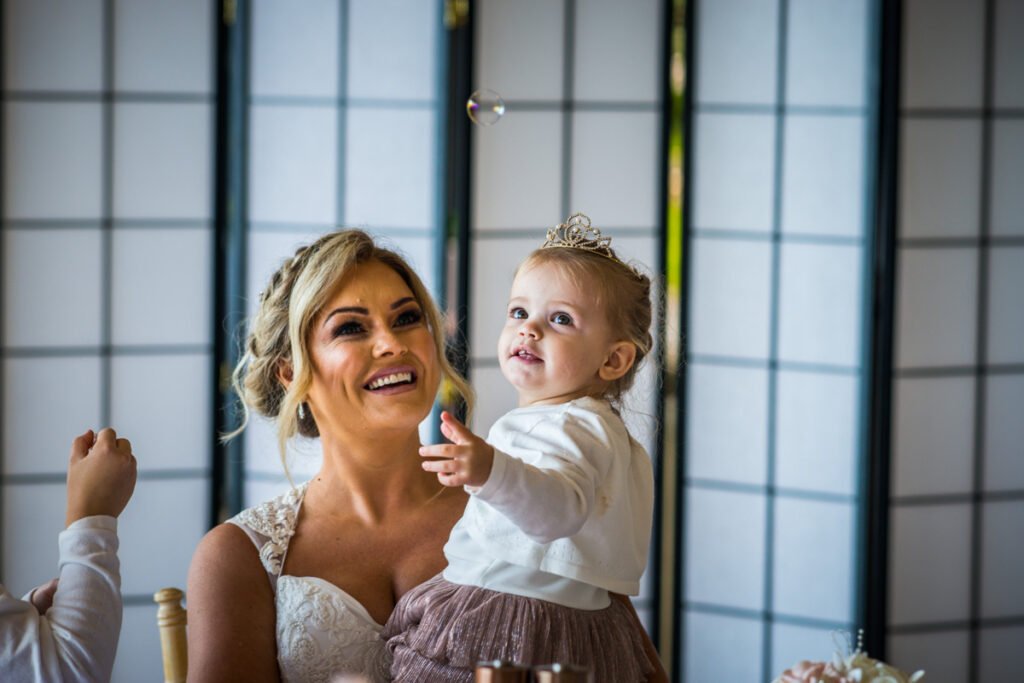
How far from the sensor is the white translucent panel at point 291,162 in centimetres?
420

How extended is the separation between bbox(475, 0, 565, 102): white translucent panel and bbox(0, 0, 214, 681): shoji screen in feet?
3.18

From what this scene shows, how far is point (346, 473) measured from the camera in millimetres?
2027

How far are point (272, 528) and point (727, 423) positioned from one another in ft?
8.62

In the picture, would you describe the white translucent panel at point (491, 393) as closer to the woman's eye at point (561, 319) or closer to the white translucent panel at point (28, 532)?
the white translucent panel at point (28, 532)

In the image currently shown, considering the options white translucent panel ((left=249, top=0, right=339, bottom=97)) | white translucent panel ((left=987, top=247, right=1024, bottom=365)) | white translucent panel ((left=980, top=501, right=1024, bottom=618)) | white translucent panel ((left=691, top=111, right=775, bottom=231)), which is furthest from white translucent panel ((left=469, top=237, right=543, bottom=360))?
white translucent panel ((left=980, top=501, right=1024, bottom=618))

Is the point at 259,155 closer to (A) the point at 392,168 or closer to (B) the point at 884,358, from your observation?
(A) the point at 392,168

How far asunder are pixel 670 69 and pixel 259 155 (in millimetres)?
1520

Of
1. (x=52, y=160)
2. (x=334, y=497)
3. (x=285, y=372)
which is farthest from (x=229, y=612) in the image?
(x=52, y=160)

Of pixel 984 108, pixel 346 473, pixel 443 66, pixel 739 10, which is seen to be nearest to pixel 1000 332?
pixel 984 108

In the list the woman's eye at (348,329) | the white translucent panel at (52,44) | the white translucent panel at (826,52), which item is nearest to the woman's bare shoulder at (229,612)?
the woman's eye at (348,329)

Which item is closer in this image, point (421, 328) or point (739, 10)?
point (421, 328)

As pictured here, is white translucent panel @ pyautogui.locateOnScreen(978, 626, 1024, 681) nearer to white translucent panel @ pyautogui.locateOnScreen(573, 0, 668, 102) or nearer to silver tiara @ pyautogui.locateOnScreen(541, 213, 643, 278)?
white translucent panel @ pyautogui.locateOnScreen(573, 0, 668, 102)

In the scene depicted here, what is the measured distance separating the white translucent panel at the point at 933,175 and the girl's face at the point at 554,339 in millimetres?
2806

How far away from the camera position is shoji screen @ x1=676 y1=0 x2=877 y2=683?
419 centimetres
